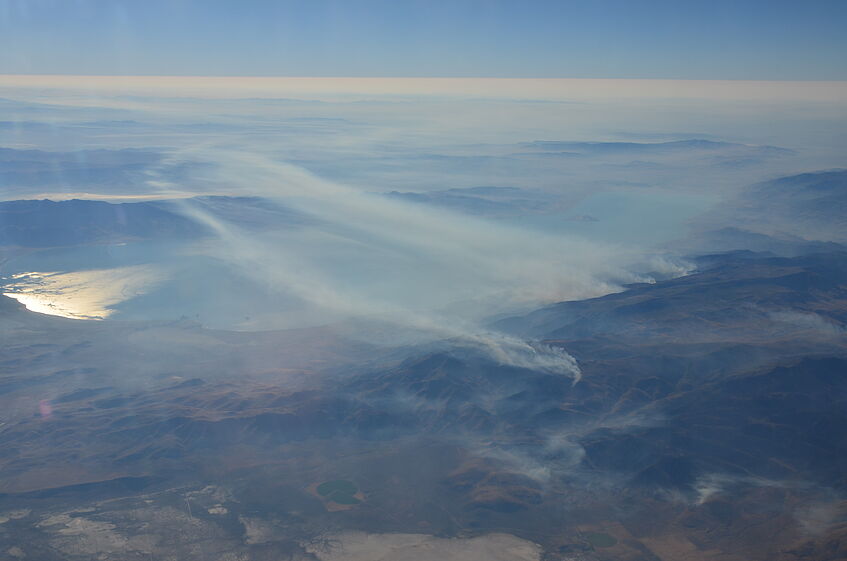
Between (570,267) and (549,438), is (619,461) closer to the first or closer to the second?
(549,438)

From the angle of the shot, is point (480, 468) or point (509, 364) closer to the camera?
point (480, 468)

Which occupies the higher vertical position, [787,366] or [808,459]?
[787,366]

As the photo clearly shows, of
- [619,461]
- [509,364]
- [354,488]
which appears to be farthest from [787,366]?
[354,488]

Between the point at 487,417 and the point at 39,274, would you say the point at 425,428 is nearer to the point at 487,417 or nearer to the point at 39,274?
the point at 487,417

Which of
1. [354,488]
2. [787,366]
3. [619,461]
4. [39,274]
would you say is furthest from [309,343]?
[39,274]

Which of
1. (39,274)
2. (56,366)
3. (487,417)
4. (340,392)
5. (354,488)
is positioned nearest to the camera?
(354,488)

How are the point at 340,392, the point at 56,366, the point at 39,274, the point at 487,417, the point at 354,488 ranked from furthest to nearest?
the point at 39,274
the point at 56,366
the point at 340,392
the point at 487,417
the point at 354,488
